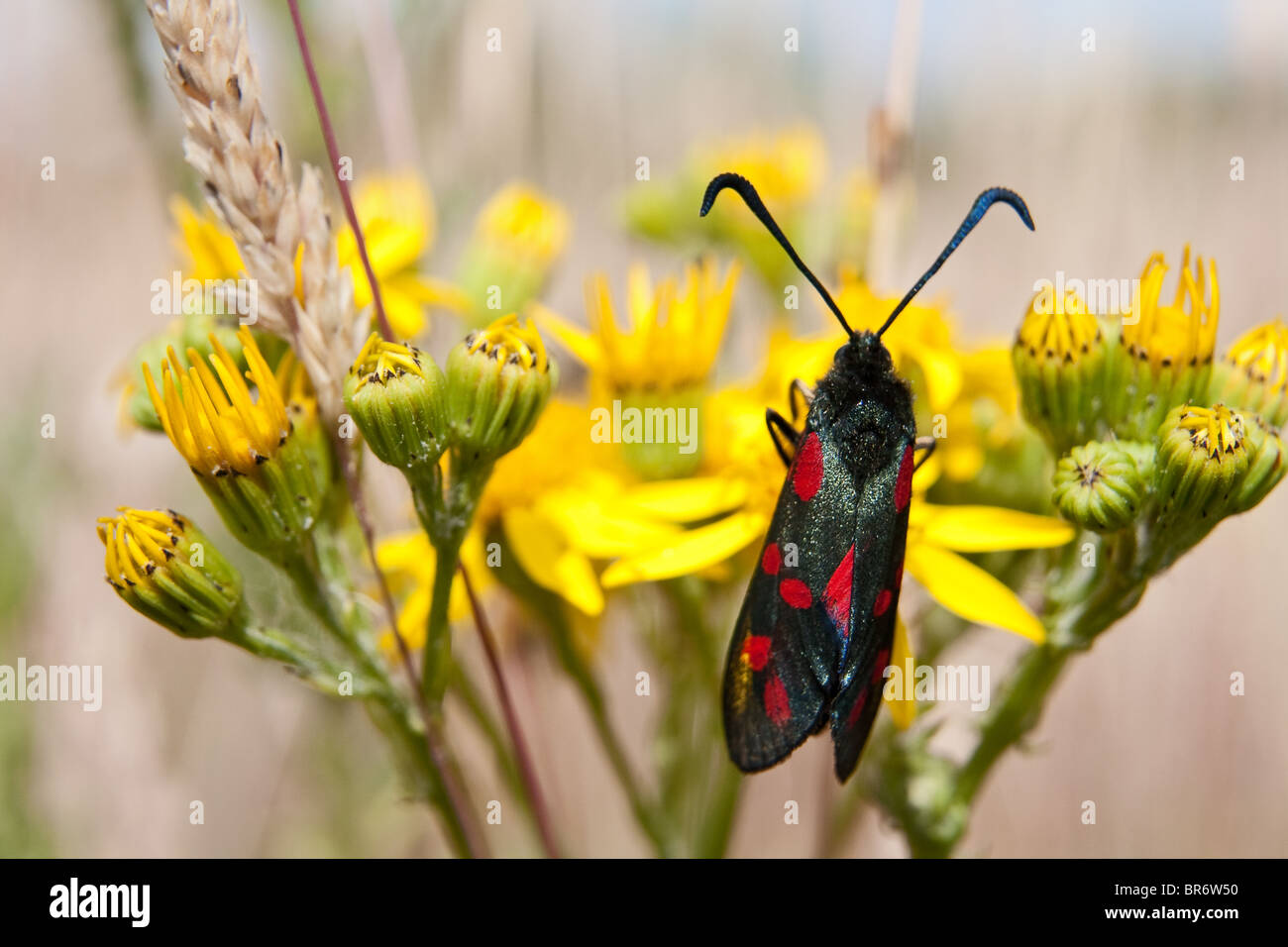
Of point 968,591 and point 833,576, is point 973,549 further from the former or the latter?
point 833,576

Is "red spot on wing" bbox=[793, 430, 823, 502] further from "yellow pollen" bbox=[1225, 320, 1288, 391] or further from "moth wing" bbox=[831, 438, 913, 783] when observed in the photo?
"yellow pollen" bbox=[1225, 320, 1288, 391]

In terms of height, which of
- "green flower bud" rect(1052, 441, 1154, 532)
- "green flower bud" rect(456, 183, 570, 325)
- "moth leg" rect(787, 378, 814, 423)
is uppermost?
"green flower bud" rect(456, 183, 570, 325)

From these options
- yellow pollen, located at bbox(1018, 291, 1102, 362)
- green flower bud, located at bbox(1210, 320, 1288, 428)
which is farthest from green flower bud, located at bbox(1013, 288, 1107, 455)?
green flower bud, located at bbox(1210, 320, 1288, 428)

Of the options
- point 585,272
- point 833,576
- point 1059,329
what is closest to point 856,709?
point 833,576

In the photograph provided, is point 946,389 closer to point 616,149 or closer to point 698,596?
point 698,596
